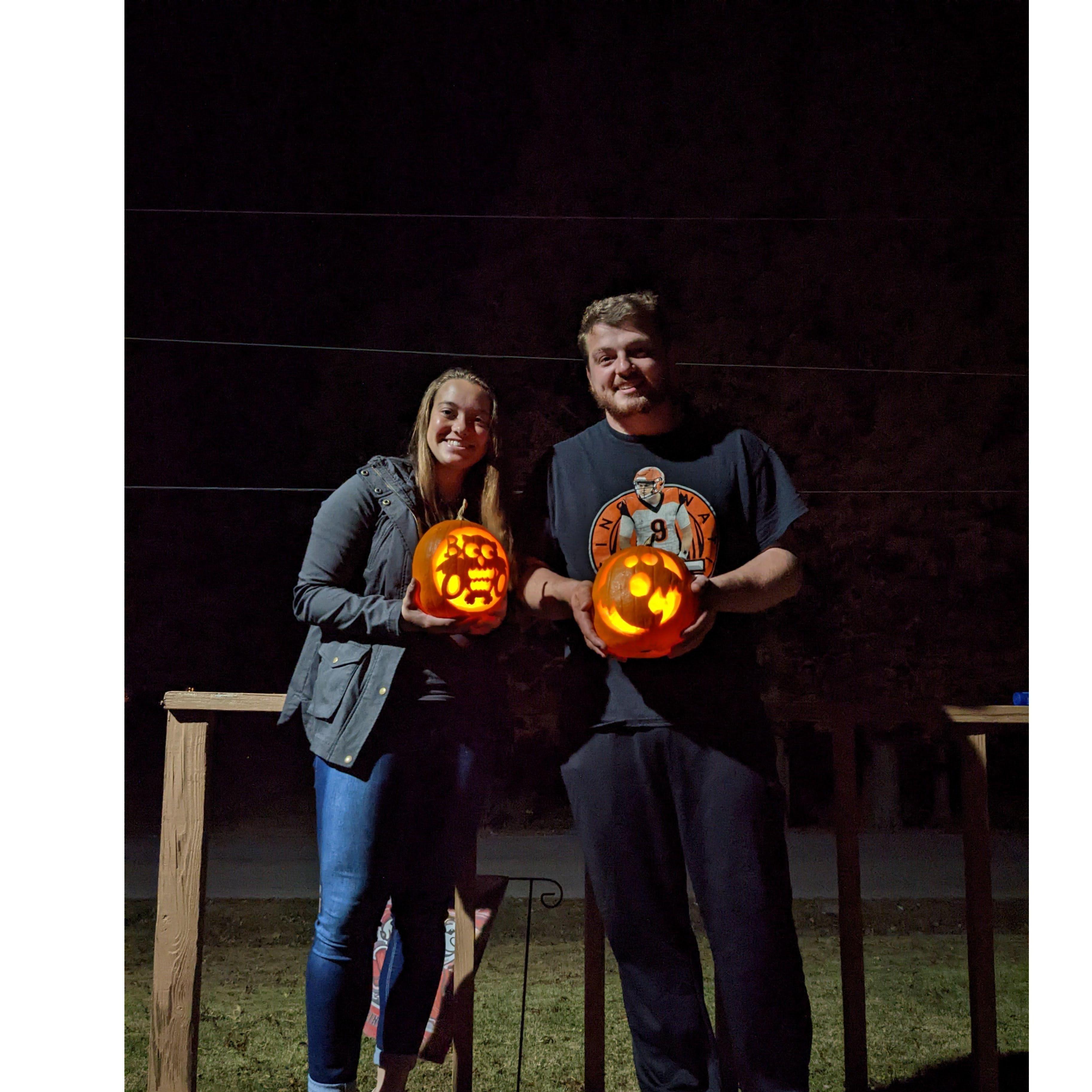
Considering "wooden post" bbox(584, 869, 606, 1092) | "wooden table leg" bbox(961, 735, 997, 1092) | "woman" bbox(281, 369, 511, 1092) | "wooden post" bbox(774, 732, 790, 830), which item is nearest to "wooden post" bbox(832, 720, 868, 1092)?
"wooden post" bbox(774, 732, 790, 830)

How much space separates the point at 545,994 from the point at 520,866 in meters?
0.31

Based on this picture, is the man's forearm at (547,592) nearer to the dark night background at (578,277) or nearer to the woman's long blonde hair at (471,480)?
the woman's long blonde hair at (471,480)

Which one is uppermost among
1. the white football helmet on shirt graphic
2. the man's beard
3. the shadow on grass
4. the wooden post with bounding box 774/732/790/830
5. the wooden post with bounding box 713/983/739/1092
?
the man's beard

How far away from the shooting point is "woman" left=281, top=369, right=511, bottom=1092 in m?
2.15

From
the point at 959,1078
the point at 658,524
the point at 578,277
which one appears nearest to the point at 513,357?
the point at 578,277

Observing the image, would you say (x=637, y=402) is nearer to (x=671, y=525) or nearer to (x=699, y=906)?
(x=671, y=525)

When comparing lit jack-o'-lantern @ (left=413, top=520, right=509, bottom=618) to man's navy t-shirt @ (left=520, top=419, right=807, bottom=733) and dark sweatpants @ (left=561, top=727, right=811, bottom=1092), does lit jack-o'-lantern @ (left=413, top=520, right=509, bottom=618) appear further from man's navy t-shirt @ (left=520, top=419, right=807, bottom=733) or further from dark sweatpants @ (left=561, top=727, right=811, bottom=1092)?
dark sweatpants @ (left=561, top=727, right=811, bottom=1092)

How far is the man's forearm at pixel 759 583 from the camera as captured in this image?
6.70 ft

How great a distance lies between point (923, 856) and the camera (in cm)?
230

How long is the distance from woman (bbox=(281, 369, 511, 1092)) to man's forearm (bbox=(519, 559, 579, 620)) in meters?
0.08

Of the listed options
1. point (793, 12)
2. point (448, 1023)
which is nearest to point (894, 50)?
point (793, 12)

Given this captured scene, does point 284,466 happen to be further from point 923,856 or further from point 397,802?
point 923,856

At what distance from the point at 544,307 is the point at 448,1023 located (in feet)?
5.39

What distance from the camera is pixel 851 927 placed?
86.0 inches
